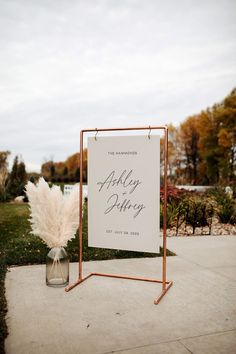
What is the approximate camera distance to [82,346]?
246 centimetres

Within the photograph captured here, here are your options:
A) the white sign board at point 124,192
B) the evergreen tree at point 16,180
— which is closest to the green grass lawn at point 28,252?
the white sign board at point 124,192

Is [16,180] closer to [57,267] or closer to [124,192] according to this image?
[57,267]

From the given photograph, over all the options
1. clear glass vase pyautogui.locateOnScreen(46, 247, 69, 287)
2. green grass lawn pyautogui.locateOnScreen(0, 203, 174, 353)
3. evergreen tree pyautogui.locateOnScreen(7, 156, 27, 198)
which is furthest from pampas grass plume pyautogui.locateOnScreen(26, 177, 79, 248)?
evergreen tree pyautogui.locateOnScreen(7, 156, 27, 198)

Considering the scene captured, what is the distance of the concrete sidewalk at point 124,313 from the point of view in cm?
248

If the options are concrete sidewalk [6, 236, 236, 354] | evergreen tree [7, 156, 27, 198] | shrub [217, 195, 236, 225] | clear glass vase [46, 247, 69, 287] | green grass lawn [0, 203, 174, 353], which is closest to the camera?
concrete sidewalk [6, 236, 236, 354]

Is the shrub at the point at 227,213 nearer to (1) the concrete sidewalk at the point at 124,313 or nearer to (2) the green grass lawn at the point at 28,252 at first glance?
(2) the green grass lawn at the point at 28,252

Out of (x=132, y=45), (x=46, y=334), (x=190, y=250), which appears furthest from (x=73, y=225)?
Result: (x=132, y=45)

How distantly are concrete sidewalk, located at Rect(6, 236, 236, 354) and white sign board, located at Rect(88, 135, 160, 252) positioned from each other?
0.57 meters

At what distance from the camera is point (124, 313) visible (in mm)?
3057

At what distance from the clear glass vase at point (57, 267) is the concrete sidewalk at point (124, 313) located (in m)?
0.14

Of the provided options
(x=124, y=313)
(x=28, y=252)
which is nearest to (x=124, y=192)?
(x=124, y=313)

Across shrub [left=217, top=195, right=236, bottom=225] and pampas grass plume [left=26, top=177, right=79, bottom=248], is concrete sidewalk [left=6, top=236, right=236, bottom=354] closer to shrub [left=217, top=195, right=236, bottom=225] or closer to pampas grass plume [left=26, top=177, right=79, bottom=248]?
pampas grass plume [left=26, top=177, right=79, bottom=248]

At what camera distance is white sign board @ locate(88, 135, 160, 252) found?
3660 mm

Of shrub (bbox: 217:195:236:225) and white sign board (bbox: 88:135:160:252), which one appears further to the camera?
shrub (bbox: 217:195:236:225)
